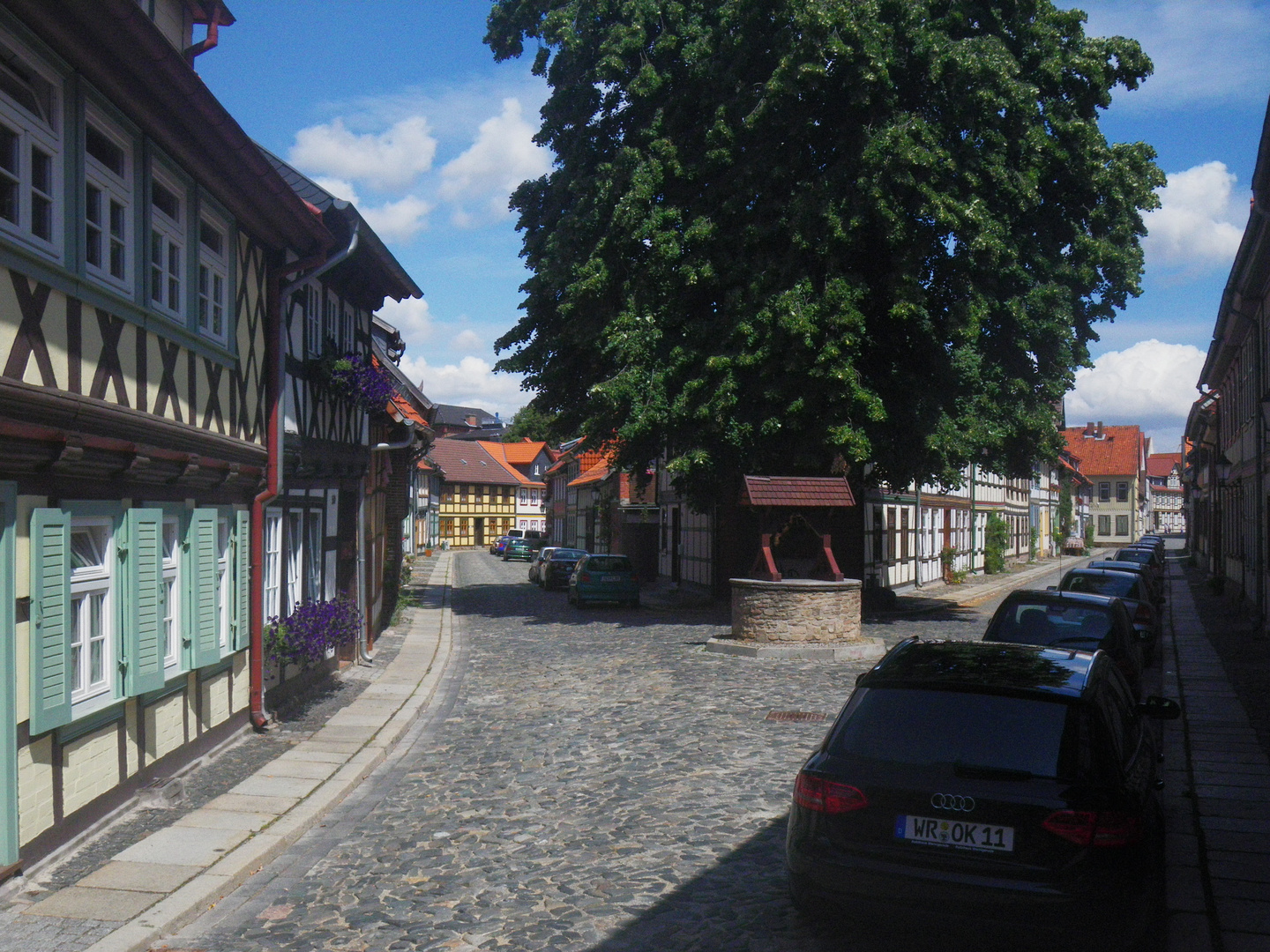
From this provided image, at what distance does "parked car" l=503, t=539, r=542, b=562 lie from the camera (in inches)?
2680

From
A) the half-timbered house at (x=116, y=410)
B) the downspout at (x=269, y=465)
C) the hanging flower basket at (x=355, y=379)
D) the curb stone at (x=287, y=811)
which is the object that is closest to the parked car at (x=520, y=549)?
the curb stone at (x=287, y=811)

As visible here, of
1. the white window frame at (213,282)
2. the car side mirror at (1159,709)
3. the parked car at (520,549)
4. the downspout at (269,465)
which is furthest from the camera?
the parked car at (520,549)

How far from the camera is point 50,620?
22.7 feet

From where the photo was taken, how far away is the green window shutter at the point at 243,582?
1095cm

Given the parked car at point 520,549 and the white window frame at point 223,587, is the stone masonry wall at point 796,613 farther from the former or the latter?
the parked car at point 520,549

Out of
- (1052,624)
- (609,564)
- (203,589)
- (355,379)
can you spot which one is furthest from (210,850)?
(609,564)

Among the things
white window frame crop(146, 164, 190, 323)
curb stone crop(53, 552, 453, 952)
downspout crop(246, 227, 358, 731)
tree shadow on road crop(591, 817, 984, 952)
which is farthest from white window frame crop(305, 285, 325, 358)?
tree shadow on road crop(591, 817, 984, 952)

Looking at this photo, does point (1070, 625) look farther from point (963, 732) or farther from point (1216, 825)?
point (963, 732)

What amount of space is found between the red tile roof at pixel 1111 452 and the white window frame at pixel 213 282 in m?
97.9

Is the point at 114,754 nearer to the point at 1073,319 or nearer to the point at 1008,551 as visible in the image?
the point at 1073,319

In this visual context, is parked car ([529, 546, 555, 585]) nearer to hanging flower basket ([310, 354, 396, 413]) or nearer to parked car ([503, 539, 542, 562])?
parked car ([503, 539, 542, 562])

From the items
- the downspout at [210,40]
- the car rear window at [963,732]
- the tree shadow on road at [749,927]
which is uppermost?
the downspout at [210,40]

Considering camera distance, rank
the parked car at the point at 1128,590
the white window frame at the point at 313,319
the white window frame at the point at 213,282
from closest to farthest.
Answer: the white window frame at the point at 213,282
the white window frame at the point at 313,319
the parked car at the point at 1128,590

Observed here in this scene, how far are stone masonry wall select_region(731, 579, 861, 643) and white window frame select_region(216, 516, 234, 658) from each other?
430 inches
